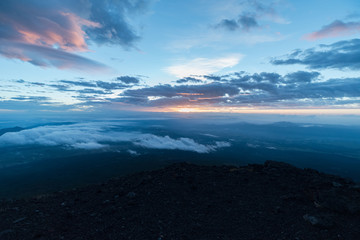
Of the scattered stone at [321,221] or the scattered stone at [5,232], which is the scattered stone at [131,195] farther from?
the scattered stone at [321,221]

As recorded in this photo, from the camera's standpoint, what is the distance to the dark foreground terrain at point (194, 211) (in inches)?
274

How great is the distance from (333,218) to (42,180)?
89424mm

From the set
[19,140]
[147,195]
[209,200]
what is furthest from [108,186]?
[19,140]

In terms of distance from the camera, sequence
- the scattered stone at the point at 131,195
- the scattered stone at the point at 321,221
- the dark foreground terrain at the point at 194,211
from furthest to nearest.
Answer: the scattered stone at the point at 131,195
the dark foreground terrain at the point at 194,211
the scattered stone at the point at 321,221

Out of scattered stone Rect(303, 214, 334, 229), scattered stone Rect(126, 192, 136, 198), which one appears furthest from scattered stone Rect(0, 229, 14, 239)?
scattered stone Rect(303, 214, 334, 229)

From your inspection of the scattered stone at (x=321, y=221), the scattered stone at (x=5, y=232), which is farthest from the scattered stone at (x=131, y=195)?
the scattered stone at (x=321, y=221)

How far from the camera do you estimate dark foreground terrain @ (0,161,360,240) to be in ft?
22.8

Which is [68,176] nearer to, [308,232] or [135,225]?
[135,225]

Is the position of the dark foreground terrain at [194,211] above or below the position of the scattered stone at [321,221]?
below

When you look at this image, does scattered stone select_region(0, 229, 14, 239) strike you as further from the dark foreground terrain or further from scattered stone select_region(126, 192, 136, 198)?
scattered stone select_region(126, 192, 136, 198)

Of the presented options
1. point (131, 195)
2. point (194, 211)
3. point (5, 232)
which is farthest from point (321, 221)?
point (5, 232)

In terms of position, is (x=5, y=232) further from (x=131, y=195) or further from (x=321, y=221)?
(x=321, y=221)

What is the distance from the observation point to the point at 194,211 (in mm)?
8664

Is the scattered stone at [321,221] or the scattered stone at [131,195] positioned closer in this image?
the scattered stone at [321,221]
